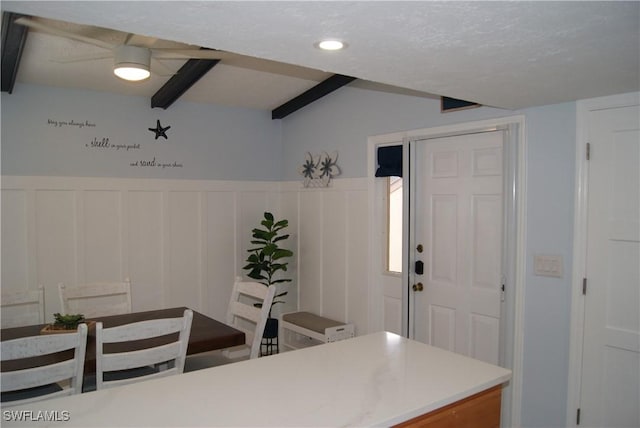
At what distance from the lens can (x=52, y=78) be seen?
383 cm

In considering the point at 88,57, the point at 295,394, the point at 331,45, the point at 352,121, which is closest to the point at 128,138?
the point at 88,57

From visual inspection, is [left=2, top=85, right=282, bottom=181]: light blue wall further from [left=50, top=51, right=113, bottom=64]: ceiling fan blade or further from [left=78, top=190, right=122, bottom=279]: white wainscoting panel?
[left=50, top=51, right=113, bottom=64]: ceiling fan blade

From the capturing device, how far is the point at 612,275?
9.12ft

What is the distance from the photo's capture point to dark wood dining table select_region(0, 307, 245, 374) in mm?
2209

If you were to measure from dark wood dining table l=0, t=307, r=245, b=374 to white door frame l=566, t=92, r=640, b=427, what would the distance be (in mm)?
1981

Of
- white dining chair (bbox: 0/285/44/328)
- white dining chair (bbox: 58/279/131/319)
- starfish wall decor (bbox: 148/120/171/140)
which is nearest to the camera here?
white dining chair (bbox: 0/285/44/328)

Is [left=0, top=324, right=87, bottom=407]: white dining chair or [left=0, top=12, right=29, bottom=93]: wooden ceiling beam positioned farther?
[left=0, top=12, right=29, bottom=93]: wooden ceiling beam

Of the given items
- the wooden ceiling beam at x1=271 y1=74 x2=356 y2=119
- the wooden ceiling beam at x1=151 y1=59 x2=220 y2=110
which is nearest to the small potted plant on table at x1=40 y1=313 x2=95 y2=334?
the wooden ceiling beam at x1=151 y1=59 x2=220 y2=110

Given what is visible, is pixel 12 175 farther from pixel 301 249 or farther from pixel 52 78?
pixel 301 249

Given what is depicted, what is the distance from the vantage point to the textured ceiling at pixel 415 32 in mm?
1455

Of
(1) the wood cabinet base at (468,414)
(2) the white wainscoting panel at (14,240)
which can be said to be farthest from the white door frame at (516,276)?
(2) the white wainscoting panel at (14,240)

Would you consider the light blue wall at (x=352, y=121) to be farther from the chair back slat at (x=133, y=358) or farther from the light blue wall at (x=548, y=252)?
the chair back slat at (x=133, y=358)

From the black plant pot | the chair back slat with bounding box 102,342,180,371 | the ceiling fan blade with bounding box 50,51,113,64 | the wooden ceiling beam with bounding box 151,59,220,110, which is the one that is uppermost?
the wooden ceiling beam with bounding box 151,59,220,110

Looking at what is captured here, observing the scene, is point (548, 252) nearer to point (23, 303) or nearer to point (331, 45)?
point (331, 45)
